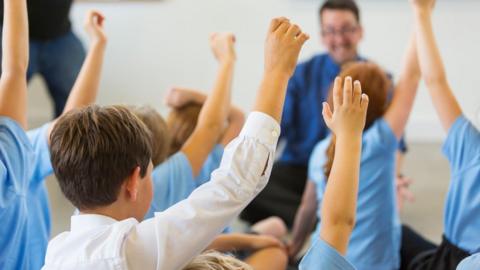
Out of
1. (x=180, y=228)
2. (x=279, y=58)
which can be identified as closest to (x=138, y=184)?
(x=180, y=228)

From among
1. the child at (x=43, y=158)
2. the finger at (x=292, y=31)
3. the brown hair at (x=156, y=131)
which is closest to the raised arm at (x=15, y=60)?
the child at (x=43, y=158)

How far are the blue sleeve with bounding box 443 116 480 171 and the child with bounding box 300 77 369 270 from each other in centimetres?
57

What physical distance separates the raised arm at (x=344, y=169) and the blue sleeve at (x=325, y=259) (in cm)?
2

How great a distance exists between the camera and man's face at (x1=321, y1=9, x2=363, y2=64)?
281 centimetres

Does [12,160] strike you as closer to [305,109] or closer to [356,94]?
[356,94]

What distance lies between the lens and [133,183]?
3.70ft

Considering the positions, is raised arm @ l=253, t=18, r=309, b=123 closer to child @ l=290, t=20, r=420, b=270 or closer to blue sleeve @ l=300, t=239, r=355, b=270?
blue sleeve @ l=300, t=239, r=355, b=270

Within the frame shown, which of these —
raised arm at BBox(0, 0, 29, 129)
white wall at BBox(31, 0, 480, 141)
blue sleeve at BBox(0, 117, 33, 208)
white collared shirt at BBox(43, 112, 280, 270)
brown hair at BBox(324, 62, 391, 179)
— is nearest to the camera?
white collared shirt at BBox(43, 112, 280, 270)

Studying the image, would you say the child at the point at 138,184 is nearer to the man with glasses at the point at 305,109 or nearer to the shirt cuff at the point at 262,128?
the shirt cuff at the point at 262,128

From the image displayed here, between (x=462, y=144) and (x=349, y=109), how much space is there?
603mm

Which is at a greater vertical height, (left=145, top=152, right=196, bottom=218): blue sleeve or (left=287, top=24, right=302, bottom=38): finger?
(left=287, top=24, right=302, bottom=38): finger

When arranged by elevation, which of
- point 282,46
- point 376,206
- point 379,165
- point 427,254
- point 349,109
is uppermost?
→ point 282,46

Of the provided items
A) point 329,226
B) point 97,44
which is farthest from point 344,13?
point 329,226

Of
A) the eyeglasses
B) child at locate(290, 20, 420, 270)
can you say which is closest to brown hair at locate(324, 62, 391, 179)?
child at locate(290, 20, 420, 270)
